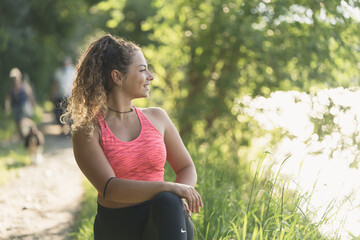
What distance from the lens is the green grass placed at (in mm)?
2612

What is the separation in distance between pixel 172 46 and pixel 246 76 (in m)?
1.12

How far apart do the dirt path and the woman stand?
236 cm

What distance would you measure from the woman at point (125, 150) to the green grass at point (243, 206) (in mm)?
360

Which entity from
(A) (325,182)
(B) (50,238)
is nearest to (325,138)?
(A) (325,182)

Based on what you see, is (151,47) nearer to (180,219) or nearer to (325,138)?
(325,138)

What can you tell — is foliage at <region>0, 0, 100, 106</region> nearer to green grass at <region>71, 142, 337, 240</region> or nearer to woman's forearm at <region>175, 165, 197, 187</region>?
green grass at <region>71, 142, 337, 240</region>

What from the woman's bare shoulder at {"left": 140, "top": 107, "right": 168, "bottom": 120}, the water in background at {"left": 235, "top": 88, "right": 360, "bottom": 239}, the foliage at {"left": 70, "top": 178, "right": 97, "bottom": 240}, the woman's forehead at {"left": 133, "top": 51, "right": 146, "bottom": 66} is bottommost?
the foliage at {"left": 70, "top": 178, "right": 97, "bottom": 240}

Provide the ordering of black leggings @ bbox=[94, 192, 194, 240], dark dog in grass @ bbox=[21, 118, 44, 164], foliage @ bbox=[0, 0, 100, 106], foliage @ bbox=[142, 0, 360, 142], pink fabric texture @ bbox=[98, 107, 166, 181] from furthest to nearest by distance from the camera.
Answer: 1. foliage @ bbox=[0, 0, 100, 106]
2. dark dog in grass @ bbox=[21, 118, 44, 164]
3. foliage @ bbox=[142, 0, 360, 142]
4. pink fabric texture @ bbox=[98, 107, 166, 181]
5. black leggings @ bbox=[94, 192, 194, 240]

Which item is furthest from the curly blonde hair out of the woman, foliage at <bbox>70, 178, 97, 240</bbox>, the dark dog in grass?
the dark dog in grass

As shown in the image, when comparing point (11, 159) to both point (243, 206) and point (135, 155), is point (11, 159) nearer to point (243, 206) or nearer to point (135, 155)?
point (243, 206)

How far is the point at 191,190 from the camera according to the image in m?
A: 2.44

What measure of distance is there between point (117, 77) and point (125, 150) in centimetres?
42

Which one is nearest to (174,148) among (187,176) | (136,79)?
(187,176)

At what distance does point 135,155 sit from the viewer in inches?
100
